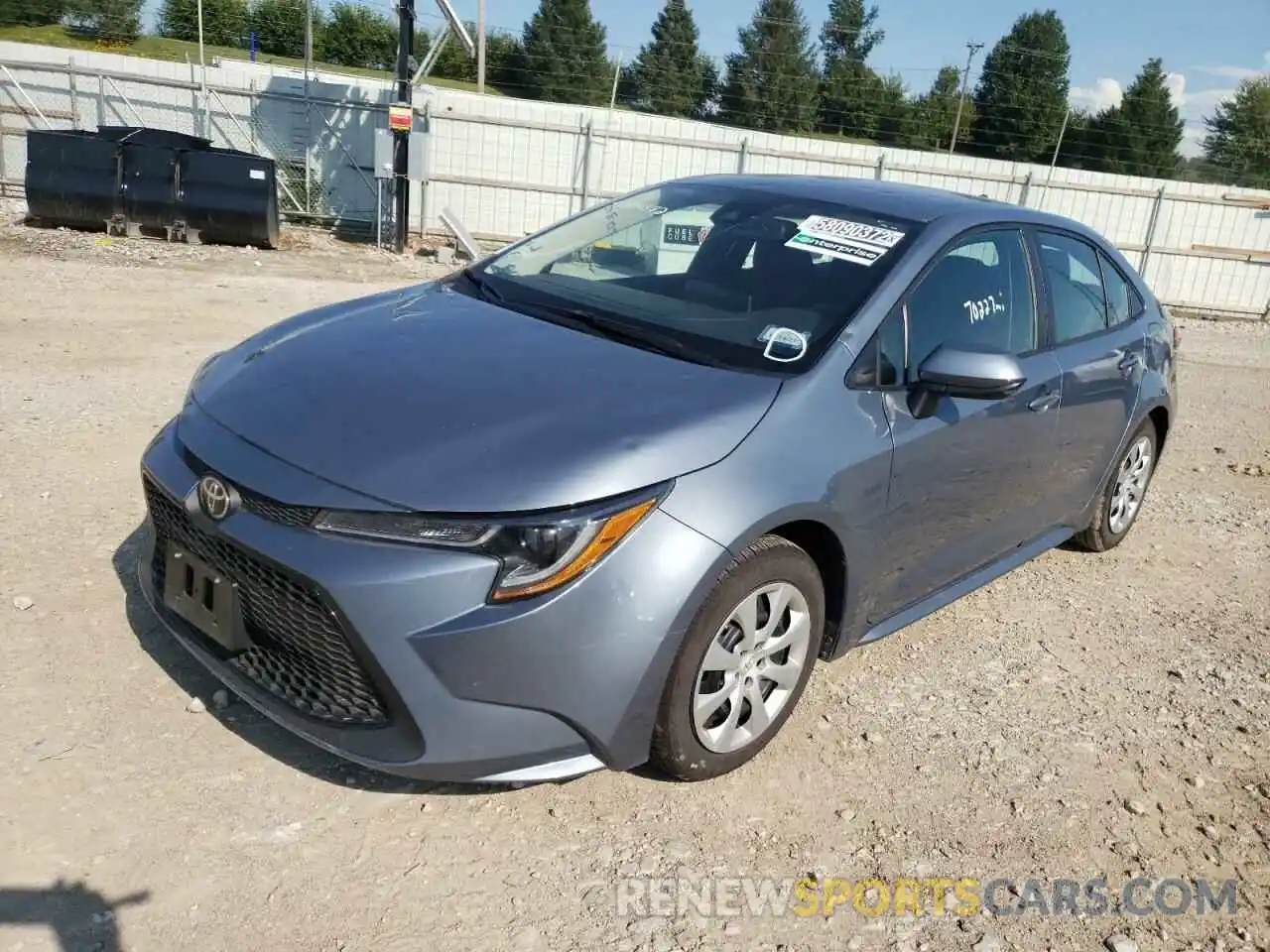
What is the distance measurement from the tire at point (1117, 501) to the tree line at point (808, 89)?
2763cm

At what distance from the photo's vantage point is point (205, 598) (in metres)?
2.54

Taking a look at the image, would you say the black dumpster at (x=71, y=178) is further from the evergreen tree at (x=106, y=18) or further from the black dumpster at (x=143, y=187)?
the evergreen tree at (x=106, y=18)

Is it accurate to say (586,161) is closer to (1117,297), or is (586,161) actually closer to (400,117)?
(400,117)

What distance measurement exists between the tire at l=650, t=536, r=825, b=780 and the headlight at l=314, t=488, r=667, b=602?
40cm

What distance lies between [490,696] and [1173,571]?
384cm

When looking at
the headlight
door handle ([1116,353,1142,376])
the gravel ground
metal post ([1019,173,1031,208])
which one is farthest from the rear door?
metal post ([1019,173,1031,208])

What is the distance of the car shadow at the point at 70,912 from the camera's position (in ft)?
6.88

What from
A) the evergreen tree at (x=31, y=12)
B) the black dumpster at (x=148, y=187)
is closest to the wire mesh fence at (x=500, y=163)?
the black dumpster at (x=148, y=187)

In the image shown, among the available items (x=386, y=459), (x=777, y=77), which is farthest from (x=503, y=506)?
(x=777, y=77)

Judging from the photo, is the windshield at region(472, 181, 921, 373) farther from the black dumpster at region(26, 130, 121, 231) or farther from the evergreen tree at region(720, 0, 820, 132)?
the evergreen tree at region(720, 0, 820, 132)

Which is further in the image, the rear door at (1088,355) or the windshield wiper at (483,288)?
the rear door at (1088,355)

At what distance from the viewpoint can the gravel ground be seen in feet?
7.47

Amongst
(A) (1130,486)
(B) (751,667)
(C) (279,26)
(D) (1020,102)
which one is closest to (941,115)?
(D) (1020,102)

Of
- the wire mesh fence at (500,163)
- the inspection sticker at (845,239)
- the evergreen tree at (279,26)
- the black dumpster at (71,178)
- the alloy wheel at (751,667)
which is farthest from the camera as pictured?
the evergreen tree at (279,26)
